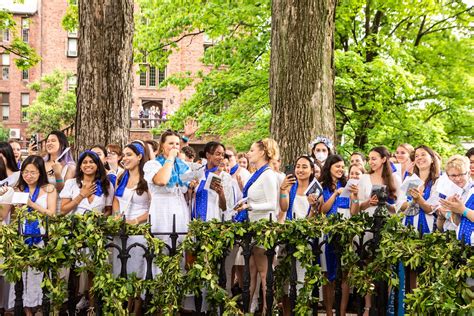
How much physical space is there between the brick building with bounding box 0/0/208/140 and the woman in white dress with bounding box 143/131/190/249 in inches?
1635

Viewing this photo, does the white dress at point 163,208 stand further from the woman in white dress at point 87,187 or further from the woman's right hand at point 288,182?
the woman's right hand at point 288,182

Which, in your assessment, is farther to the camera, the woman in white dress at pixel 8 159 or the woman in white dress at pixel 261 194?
the woman in white dress at pixel 8 159

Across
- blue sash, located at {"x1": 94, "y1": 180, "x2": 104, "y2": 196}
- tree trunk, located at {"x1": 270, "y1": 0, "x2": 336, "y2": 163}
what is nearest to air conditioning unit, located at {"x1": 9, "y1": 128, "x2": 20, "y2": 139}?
tree trunk, located at {"x1": 270, "y1": 0, "x2": 336, "y2": 163}

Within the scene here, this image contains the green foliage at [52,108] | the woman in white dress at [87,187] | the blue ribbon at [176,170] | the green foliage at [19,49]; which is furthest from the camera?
the green foliage at [52,108]

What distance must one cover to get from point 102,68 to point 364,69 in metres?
10.1

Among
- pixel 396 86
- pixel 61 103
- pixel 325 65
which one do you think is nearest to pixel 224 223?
pixel 325 65

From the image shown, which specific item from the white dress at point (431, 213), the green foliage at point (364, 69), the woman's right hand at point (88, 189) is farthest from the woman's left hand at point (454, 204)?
the green foliage at point (364, 69)

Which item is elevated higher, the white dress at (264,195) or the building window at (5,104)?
the building window at (5,104)

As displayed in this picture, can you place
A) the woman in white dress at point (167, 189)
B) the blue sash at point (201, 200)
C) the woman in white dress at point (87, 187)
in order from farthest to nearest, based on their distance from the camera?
the blue sash at point (201, 200), the woman in white dress at point (87, 187), the woman in white dress at point (167, 189)

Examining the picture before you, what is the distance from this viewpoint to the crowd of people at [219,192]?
6.49 meters

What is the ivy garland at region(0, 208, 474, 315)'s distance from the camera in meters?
5.44

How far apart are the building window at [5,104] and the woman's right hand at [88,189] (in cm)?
5033

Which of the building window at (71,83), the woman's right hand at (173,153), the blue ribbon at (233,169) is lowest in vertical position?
the blue ribbon at (233,169)

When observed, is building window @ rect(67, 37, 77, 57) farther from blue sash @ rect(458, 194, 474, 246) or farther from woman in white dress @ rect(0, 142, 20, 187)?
blue sash @ rect(458, 194, 474, 246)
